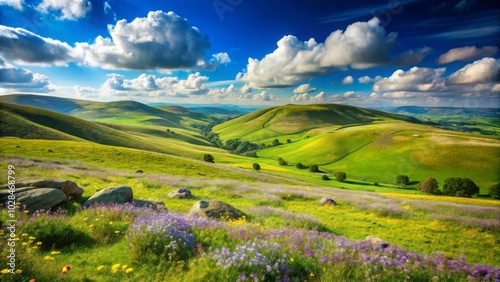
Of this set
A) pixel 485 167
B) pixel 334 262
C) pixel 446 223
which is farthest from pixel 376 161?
pixel 334 262

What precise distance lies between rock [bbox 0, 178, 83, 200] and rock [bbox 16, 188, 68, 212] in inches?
26.3

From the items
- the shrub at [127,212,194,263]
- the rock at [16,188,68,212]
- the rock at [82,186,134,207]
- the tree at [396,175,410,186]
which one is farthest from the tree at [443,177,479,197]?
the rock at [16,188,68,212]

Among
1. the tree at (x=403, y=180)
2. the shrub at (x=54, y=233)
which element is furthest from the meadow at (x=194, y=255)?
the tree at (x=403, y=180)

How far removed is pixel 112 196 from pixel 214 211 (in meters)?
5.37

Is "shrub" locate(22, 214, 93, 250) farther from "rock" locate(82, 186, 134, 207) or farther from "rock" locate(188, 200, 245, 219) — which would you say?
"rock" locate(188, 200, 245, 219)

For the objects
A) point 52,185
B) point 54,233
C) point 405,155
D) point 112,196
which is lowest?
point 405,155

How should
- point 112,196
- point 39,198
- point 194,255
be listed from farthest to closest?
1. point 112,196
2. point 39,198
3. point 194,255

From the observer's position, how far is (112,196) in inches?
500

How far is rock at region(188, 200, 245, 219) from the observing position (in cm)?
1307

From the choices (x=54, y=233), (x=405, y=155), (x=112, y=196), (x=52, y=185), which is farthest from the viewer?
(x=405, y=155)

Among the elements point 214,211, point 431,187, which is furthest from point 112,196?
point 431,187

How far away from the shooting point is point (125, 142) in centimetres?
9394

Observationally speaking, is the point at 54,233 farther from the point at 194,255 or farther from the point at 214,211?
the point at 214,211

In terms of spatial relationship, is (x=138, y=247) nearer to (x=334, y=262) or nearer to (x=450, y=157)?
(x=334, y=262)
